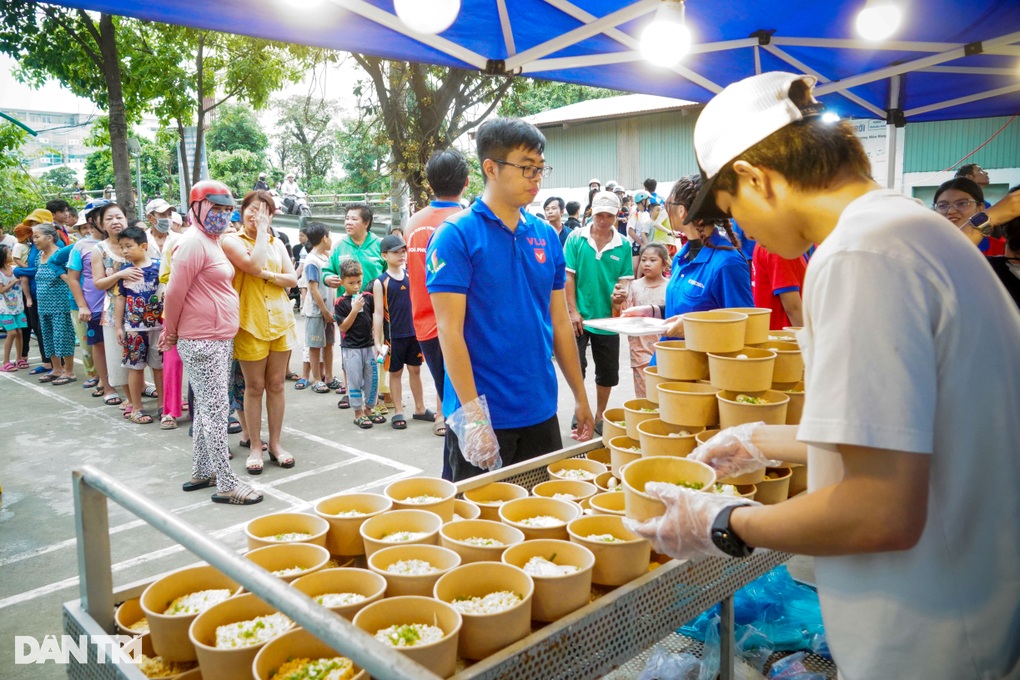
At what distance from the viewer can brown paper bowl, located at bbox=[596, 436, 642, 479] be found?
2199mm

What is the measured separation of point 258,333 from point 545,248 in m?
2.86

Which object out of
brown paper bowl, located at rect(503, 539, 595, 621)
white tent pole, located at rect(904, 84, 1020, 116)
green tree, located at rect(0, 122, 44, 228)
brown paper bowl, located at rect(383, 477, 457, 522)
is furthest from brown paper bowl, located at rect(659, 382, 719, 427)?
green tree, located at rect(0, 122, 44, 228)

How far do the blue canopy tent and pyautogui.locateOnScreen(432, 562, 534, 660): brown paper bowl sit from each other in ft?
10.5

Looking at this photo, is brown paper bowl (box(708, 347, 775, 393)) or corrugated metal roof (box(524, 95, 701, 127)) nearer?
brown paper bowl (box(708, 347, 775, 393))

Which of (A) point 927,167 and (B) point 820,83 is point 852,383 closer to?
(B) point 820,83

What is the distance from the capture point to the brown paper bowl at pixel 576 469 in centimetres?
236

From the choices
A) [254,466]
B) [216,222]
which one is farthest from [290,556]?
[254,466]

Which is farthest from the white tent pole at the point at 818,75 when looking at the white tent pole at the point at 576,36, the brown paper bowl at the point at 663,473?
the brown paper bowl at the point at 663,473

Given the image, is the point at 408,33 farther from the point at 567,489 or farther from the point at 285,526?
the point at 285,526

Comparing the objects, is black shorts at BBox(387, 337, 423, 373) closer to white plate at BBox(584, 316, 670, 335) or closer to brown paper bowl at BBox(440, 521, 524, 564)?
white plate at BBox(584, 316, 670, 335)

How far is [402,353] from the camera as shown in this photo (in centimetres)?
642

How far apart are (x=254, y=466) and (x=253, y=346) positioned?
0.98 metres

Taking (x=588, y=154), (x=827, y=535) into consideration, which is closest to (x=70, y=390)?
(x=827, y=535)

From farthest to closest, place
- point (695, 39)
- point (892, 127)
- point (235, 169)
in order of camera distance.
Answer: point (235, 169) → point (892, 127) → point (695, 39)
